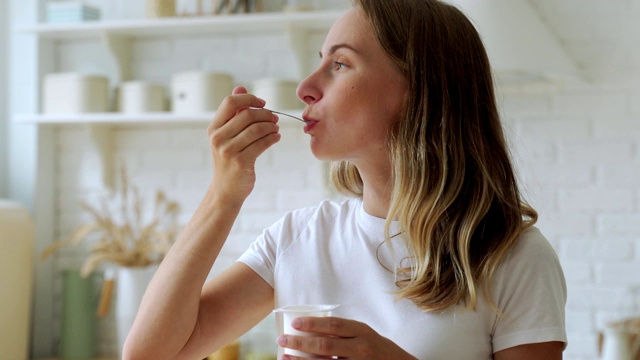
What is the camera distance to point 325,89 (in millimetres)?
1401

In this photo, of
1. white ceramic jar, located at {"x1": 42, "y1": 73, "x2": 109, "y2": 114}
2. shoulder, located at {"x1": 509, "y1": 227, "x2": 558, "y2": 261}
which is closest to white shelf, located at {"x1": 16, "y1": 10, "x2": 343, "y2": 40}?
white ceramic jar, located at {"x1": 42, "y1": 73, "x2": 109, "y2": 114}

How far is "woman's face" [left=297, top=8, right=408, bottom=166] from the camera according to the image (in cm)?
138

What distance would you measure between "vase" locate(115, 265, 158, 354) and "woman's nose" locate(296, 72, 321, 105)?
1708 millimetres

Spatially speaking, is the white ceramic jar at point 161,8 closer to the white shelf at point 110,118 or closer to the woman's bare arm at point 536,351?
the white shelf at point 110,118

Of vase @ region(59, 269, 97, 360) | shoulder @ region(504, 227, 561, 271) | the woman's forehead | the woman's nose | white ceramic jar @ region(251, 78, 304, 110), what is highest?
white ceramic jar @ region(251, 78, 304, 110)

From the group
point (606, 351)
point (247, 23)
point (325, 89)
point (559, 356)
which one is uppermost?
point (247, 23)

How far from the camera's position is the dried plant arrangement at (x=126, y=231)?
300 centimetres

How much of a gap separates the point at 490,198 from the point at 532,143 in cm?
152

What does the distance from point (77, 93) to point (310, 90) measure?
6.00 ft

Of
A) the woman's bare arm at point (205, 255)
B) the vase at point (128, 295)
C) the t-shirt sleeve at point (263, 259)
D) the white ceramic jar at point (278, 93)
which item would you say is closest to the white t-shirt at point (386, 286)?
the t-shirt sleeve at point (263, 259)

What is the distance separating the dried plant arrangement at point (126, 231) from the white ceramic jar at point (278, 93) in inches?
23.9

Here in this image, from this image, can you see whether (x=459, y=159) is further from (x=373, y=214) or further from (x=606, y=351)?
(x=606, y=351)

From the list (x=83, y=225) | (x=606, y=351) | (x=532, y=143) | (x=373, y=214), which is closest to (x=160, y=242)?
(x=83, y=225)

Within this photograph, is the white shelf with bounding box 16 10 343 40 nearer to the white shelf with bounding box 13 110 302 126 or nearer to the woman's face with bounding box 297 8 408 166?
the white shelf with bounding box 13 110 302 126
